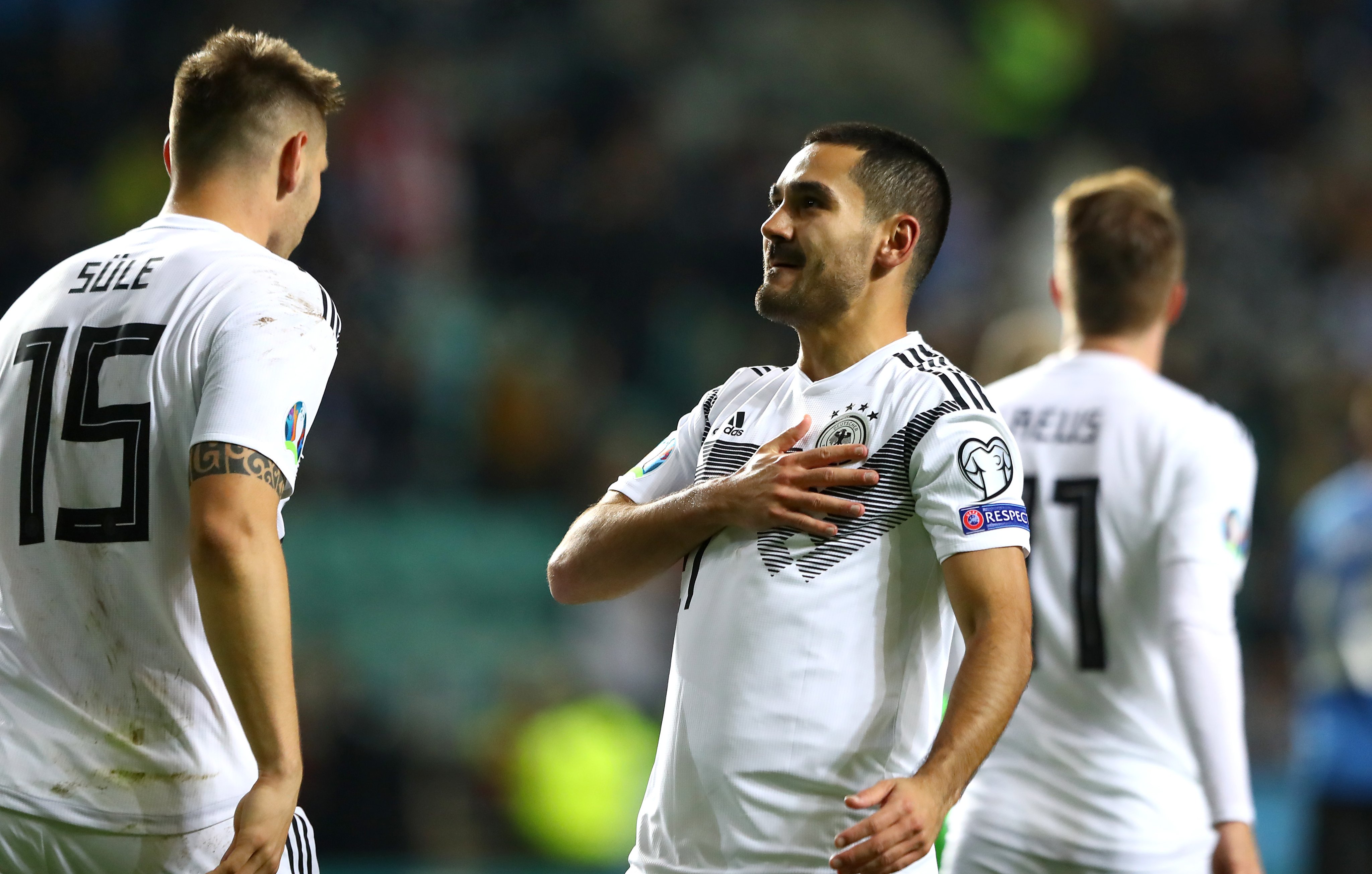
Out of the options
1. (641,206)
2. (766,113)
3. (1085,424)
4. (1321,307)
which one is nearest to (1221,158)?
(1321,307)

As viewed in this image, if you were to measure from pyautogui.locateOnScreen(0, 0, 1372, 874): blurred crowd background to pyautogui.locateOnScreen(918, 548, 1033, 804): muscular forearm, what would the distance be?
4014mm

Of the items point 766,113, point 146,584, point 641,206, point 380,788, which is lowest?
point 380,788

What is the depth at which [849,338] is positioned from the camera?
10.0 feet

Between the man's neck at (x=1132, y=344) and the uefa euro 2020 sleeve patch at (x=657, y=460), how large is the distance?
1497 millimetres

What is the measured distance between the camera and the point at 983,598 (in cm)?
261

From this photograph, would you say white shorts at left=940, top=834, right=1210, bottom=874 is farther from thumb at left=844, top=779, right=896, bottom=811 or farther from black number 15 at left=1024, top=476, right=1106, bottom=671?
thumb at left=844, top=779, right=896, bottom=811

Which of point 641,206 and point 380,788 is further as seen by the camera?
point 641,206

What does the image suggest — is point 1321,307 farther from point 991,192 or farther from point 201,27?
point 201,27

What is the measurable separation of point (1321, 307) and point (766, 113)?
499cm

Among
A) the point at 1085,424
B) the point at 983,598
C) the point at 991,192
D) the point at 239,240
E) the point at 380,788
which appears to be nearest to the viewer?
the point at 983,598

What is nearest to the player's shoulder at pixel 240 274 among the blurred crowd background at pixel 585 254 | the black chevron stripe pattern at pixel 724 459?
the black chevron stripe pattern at pixel 724 459

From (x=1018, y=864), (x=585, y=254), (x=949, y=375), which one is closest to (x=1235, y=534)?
(x=1018, y=864)

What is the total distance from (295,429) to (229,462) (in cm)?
18

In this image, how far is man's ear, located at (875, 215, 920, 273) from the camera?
3.08m
